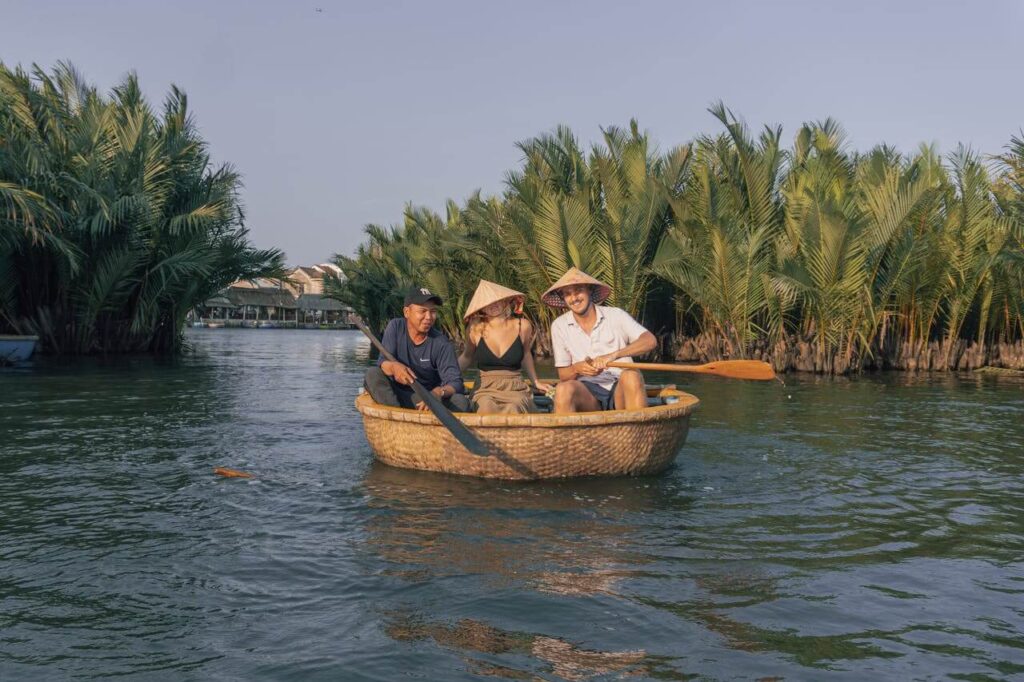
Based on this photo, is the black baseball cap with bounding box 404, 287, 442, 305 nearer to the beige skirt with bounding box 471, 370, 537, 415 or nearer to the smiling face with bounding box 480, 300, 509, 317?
the smiling face with bounding box 480, 300, 509, 317

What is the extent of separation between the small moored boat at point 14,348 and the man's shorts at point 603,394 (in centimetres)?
1520

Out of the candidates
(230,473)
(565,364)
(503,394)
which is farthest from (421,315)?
(230,473)

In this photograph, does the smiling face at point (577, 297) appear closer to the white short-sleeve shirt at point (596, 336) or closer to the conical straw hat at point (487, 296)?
the white short-sleeve shirt at point (596, 336)

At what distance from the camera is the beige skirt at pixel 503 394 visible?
679 cm

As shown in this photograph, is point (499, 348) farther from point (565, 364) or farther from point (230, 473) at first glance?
point (230, 473)

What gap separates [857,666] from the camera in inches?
125

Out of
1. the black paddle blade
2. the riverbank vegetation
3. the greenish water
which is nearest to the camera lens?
the greenish water

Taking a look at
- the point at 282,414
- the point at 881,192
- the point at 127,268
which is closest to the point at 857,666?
the point at 282,414

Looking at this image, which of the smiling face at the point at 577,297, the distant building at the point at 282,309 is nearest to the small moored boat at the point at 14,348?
the smiling face at the point at 577,297

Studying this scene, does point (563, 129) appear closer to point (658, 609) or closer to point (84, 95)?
point (84, 95)

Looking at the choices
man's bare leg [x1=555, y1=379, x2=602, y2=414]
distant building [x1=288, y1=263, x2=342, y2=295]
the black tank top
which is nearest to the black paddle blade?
man's bare leg [x1=555, y1=379, x2=602, y2=414]

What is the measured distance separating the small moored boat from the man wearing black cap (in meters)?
14.0

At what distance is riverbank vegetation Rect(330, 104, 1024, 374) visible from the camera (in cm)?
1659

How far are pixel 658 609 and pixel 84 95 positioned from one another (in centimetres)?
2230
